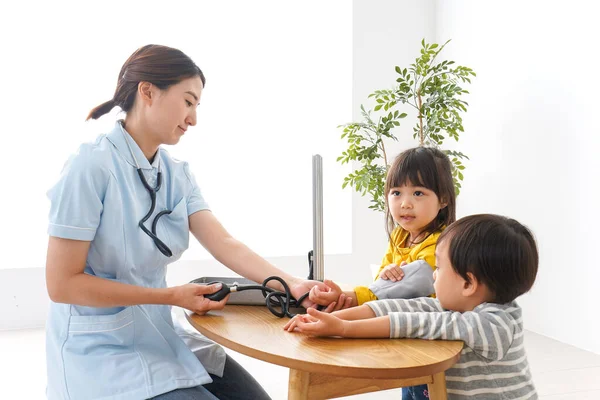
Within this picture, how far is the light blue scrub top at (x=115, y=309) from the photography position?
1.33 m

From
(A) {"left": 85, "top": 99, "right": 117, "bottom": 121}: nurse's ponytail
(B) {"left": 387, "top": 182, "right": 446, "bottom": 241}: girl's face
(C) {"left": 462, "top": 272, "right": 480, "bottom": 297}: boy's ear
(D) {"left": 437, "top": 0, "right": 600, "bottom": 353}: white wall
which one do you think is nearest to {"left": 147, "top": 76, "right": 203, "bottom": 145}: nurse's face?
(A) {"left": 85, "top": 99, "right": 117, "bottom": 121}: nurse's ponytail

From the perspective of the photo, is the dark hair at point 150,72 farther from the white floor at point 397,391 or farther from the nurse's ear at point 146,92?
the white floor at point 397,391

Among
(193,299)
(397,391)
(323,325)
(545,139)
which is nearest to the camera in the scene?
(323,325)

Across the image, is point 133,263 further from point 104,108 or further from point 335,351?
point 335,351

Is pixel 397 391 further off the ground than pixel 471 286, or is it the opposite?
pixel 471 286

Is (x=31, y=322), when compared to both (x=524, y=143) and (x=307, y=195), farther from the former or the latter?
(x=524, y=143)

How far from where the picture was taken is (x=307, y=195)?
15.2 ft

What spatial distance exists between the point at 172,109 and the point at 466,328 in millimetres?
873

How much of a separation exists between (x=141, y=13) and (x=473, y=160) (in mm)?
2410

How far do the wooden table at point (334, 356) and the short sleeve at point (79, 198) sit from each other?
32 cm

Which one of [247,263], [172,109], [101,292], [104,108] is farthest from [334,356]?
[104,108]

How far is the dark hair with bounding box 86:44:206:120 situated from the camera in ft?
5.05

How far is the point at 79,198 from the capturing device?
4.49ft

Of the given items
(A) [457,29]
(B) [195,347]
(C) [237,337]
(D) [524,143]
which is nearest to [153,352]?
(B) [195,347]
